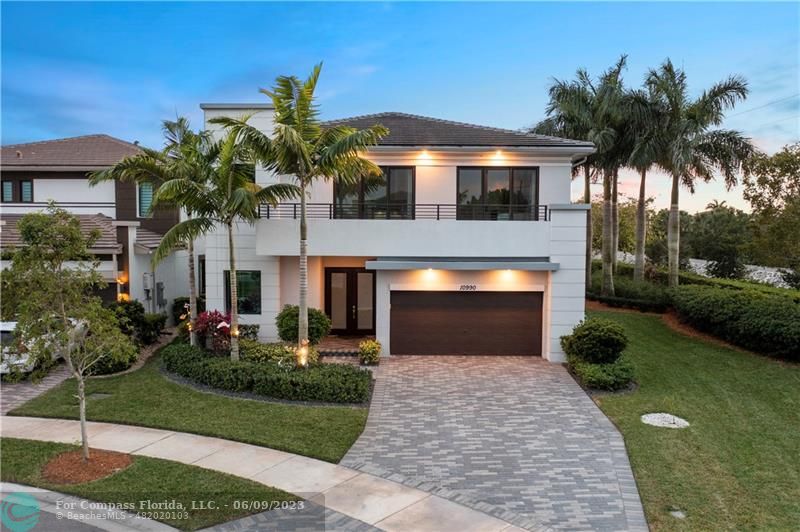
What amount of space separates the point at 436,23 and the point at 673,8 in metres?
7.90

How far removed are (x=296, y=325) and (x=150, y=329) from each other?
5.62 metres

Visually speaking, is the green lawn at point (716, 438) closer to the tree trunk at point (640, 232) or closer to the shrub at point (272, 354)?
the shrub at point (272, 354)

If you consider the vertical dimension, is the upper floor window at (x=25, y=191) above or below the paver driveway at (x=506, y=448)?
above

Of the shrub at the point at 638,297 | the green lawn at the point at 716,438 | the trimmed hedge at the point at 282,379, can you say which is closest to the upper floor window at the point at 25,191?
the trimmed hedge at the point at 282,379

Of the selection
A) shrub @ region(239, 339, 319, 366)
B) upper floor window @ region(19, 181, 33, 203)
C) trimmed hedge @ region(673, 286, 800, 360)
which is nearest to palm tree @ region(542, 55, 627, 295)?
trimmed hedge @ region(673, 286, 800, 360)

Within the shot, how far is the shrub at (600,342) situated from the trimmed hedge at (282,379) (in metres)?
5.89

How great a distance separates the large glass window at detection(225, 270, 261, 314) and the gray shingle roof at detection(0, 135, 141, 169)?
361 inches

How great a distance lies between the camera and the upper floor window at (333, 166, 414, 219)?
17.0 meters

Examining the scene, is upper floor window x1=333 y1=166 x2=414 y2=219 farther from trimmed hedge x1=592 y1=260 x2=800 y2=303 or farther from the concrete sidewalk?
trimmed hedge x1=592 y1=260 x2=800 y2=303

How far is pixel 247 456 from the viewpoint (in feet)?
28.6

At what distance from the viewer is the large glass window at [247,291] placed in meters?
16.8

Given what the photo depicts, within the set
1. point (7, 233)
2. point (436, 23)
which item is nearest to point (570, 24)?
point (436, 23)

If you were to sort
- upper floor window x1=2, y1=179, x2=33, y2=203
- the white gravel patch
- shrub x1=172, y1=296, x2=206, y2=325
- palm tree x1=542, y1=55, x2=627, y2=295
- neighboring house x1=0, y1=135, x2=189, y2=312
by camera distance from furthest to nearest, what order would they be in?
1. palm tree x1=542, y1=55, x2=627, y2=295
2. upper floor window x1=2, y1=179, x2=33, y2=203
3. shrub x1=172, y1=296, x2=206, y2=325
4. neighboring house x1=0, y1=135, x2=189, y2=312
5. the white gravel patch

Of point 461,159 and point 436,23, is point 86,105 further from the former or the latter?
point 461,159
